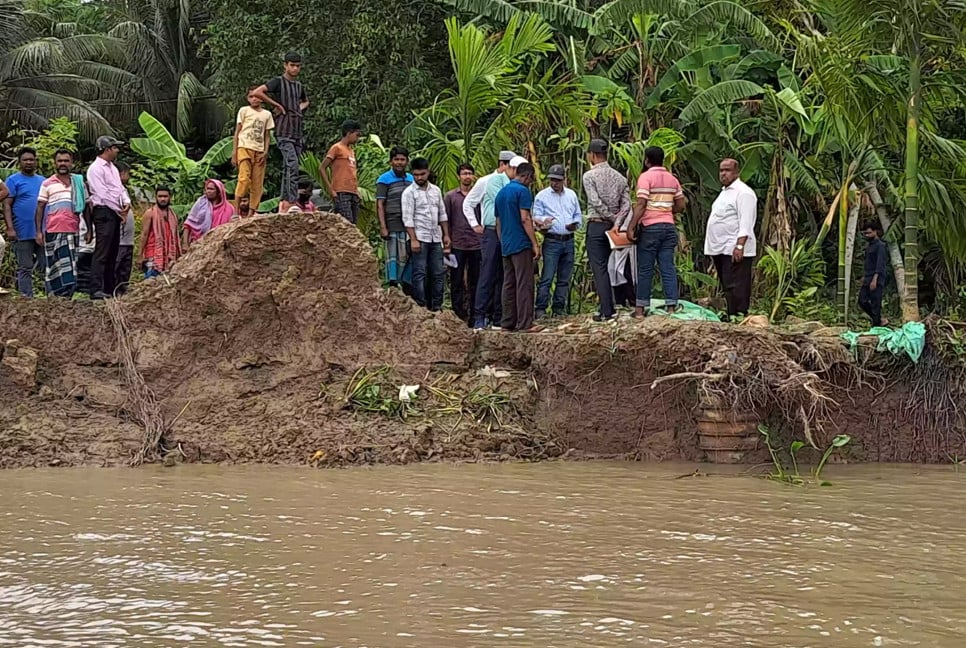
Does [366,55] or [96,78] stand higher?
[96,78]

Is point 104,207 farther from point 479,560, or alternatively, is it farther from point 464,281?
point 479,560

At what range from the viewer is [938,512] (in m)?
6.79

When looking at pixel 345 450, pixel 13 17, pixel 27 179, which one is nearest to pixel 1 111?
pixel 13 17

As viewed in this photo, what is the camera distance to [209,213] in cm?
1101

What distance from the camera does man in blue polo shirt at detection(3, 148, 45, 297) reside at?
392 inches

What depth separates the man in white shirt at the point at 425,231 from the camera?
1017 centimetres

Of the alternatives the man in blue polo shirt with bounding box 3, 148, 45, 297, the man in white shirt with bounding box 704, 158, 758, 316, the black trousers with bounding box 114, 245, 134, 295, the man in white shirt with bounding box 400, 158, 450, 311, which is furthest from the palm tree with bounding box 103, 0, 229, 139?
the man in white shirt with bounding box 704, 158, 758, 316

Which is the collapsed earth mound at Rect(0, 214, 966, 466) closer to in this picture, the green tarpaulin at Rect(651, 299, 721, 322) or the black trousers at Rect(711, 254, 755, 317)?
the green tarpaulin at Rect(651, 299, 721, 322)

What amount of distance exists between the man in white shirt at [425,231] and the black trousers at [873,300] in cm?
467

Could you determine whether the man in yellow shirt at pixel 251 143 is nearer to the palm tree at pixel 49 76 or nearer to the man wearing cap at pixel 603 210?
the man wearing cap at pixel 603 210

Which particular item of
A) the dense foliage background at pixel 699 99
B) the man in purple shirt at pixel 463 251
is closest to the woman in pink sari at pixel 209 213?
the man in purple shirt at pixel 463 251

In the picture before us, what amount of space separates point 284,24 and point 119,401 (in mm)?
→ 9504

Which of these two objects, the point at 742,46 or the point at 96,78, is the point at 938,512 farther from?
the point at 96,78

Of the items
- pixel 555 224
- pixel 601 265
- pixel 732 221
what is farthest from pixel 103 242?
pixel 732 221
